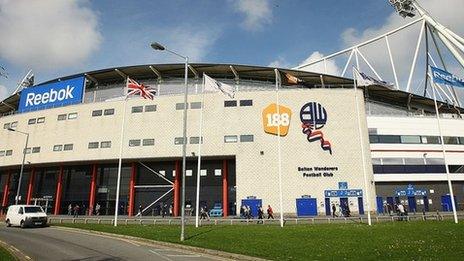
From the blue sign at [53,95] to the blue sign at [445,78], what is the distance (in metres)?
46.7

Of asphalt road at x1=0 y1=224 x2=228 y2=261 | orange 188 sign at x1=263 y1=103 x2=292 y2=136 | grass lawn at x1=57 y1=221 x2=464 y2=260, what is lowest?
asphalt road at x1=0 y1=224 x2=228 y2=261

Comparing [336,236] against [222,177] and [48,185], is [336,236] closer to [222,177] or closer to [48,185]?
[222,177]

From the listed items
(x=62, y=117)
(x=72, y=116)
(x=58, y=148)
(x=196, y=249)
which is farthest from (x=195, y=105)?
(x=196, y=249)

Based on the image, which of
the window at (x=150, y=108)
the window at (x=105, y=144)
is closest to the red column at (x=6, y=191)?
the window at (x=105, y=144)

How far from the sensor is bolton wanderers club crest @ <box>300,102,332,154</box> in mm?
47062

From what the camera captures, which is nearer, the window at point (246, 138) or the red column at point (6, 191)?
the window at point (246, 138)

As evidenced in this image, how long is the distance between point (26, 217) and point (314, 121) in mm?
33464

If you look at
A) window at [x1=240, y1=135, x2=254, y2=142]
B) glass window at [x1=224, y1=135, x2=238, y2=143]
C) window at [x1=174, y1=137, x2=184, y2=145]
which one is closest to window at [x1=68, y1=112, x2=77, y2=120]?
window at [x1=174, y1=137, x2=184, y2=145]

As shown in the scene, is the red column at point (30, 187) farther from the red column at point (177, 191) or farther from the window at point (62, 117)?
the red column at point (177, 191)

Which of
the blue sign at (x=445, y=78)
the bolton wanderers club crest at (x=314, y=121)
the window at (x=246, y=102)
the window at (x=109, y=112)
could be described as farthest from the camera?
the window at (x=109, y=112)

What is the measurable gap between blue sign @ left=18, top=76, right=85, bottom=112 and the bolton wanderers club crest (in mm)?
33128

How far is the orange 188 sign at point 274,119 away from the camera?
47.5 m

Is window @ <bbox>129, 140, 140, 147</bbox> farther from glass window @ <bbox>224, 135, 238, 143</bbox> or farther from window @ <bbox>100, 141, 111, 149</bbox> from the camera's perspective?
glass window @ <bbox>224, 135, 238, 143</bbox>

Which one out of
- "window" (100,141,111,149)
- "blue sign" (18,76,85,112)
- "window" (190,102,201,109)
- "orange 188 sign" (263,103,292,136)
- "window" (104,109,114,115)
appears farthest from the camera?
"blue sign" (18,76,85,112)
